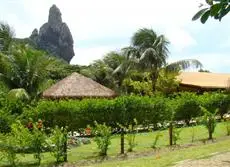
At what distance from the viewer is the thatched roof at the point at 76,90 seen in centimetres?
3050

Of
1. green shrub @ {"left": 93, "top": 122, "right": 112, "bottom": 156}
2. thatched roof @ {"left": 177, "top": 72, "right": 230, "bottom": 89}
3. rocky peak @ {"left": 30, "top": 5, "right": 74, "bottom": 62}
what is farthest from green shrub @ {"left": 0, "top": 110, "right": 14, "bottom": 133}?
rocky peak @ {"left": 30, "top": 5, "right": 74, "bottom": 62}

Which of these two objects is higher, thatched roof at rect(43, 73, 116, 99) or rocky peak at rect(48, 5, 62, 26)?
rocky peak at rect(48, 5, 62, 26)

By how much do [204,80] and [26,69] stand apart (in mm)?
17945

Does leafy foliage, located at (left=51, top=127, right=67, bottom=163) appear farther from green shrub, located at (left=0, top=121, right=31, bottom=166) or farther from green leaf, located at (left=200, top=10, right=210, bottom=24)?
green leaf, located at (left=200, top=10, right=210, bottom=24)

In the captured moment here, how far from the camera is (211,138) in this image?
688 inches

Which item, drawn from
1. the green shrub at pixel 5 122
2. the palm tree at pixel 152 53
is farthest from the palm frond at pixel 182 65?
the green shrub at pixel 5 122

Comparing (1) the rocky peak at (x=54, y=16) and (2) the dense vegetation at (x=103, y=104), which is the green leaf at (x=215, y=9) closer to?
(2) the dense vegetation at (x=103, y=104)

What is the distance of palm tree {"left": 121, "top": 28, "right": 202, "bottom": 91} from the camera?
3684 cm

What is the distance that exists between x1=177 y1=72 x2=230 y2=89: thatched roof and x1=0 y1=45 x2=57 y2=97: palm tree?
14.3 m

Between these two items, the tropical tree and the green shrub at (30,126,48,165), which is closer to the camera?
the tropical tree

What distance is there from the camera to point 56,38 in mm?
76250

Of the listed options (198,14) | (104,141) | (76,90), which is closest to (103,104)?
(104,141)

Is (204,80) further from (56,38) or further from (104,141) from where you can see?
(56,38)

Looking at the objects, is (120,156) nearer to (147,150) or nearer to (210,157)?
(147,150)
